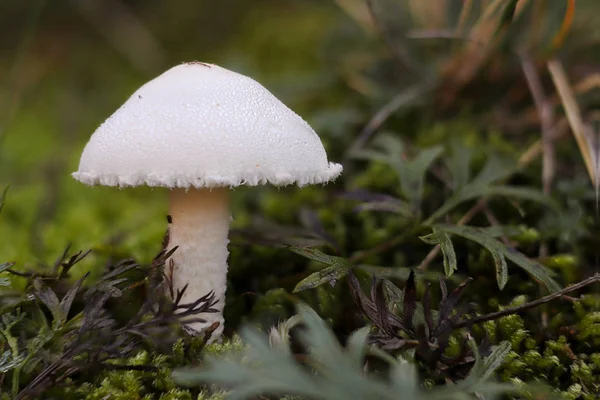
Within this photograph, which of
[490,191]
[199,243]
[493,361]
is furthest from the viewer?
[490,191]

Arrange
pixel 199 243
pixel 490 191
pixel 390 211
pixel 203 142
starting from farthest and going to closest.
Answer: pixel 390 211
pixel 490 191
pixel 199 243
pixel 203 142

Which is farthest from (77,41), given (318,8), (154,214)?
(154,214)

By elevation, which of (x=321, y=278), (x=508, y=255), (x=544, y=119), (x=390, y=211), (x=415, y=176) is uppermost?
(x=544, y=119)

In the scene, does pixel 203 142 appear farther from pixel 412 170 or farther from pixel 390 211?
pixel 390 211

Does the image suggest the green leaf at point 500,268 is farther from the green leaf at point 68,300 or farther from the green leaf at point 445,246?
the green leaf at point 68,300

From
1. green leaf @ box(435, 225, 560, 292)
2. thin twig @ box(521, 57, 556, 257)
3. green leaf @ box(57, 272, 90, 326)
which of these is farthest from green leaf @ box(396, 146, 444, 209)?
green leaf @ box(57, 272, 90, 326)

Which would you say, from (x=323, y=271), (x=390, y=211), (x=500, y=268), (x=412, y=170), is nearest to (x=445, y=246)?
(x=500, y=268)

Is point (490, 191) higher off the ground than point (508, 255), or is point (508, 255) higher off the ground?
point (490, 191)

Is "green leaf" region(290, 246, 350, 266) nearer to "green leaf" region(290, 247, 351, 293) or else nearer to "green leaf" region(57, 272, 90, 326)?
"green leaf" region(290, 247, 351, 293)

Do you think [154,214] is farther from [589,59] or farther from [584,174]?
[589,59]
